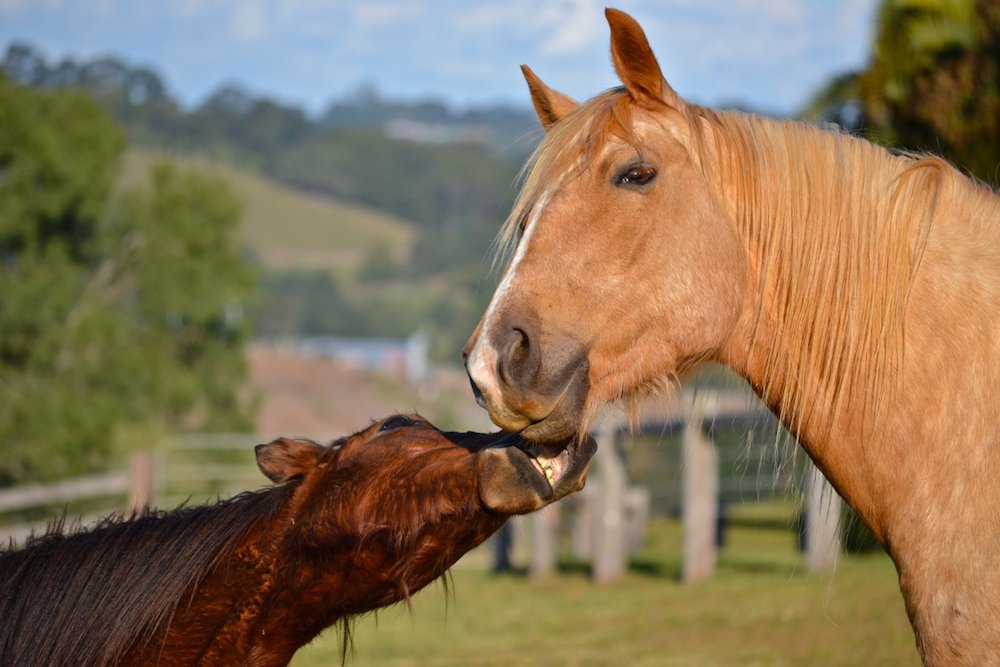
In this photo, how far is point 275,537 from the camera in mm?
2363

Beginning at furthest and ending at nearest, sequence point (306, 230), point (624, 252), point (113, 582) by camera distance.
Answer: point (306, 230) < point (624, 252) < point (113, 582)

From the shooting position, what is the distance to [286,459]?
2496 millimetres

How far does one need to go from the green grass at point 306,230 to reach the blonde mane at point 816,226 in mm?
86959

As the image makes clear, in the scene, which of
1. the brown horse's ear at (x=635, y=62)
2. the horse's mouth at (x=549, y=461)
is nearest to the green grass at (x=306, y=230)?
the brown horse's ear at (x=635, y=62)

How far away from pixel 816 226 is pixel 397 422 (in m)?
1.21

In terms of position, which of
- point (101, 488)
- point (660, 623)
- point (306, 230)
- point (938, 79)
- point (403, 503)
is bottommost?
point (660, 623)

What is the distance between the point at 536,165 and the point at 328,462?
40.0 inches

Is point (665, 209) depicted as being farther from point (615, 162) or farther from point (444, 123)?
point (444, 123)

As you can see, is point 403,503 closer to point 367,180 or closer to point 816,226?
point 816,226

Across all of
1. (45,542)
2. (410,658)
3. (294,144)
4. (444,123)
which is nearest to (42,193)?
(410,658)

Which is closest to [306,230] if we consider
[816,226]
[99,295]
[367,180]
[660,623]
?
[367,180]

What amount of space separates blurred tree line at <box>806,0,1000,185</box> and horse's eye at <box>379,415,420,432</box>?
8546 mm

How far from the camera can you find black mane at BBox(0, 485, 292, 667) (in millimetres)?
2381

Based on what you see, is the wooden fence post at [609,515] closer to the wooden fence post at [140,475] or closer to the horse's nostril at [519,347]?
the wooden fence post at [140,475]
